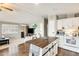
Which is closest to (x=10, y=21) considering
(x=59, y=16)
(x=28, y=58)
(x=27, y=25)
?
(x=27, y=25)

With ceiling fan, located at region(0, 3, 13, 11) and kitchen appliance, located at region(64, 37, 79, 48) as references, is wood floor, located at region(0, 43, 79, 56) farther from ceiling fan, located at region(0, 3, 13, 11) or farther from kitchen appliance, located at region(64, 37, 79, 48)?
ceiling fan, located at region(0, 3, 13, 11)

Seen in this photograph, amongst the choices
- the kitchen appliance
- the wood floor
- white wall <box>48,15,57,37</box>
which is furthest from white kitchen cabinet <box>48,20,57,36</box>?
the wood floor

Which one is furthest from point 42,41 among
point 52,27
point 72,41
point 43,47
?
point 72,41

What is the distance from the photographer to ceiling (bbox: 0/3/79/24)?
2.12m

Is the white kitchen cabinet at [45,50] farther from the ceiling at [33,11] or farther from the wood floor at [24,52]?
the ceiling at [33,11]

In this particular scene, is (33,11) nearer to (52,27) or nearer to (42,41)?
(52,27)

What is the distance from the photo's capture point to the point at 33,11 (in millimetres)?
2207

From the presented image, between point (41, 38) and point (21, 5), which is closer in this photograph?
point (21, 5)

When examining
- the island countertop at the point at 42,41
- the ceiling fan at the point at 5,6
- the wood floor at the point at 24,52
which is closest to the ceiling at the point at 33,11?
the ceiling fan at the point at 5,6

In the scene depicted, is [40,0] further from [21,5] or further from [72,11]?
[72,11]

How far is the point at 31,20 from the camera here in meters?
2.26

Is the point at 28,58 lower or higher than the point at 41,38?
lower

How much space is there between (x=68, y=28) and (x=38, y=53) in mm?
864

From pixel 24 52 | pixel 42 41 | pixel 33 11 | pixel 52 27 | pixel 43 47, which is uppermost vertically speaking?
pixel 33 11
